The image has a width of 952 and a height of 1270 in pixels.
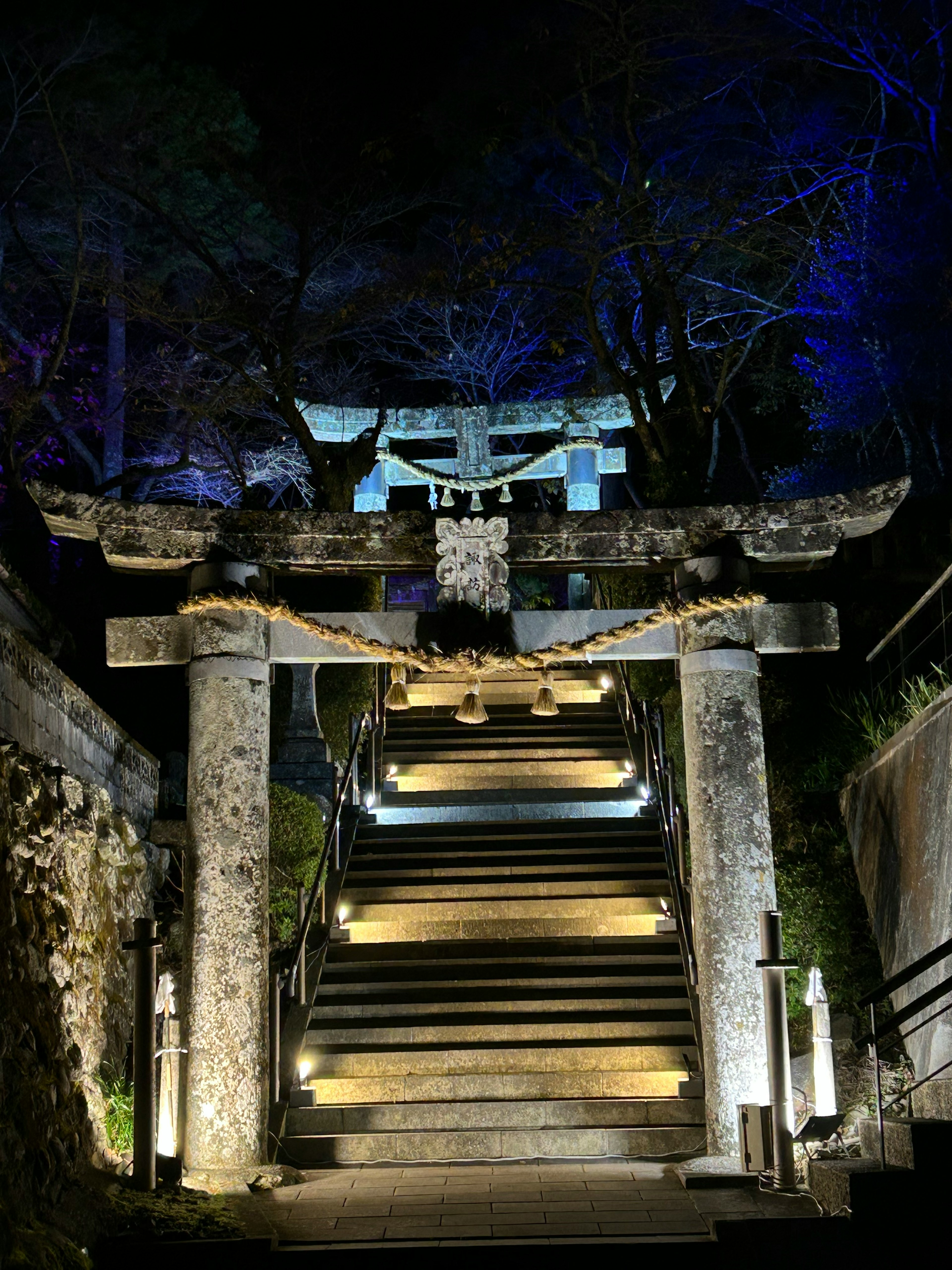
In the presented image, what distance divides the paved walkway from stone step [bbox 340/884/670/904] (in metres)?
3.77

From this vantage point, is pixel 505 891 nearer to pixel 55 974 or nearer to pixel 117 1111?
pixel 117 1111

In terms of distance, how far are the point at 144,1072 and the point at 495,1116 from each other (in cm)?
312

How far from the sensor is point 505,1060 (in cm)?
1005

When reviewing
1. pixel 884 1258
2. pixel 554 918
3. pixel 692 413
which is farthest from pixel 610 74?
pixel 884 1258

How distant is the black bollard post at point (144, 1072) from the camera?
7504 mm

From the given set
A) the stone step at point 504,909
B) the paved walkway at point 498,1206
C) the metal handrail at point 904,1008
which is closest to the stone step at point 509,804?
the stone step at point 504,909

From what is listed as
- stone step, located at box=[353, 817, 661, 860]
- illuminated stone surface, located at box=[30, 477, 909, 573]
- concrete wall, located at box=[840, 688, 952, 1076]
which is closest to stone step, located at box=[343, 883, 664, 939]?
stone step, located at box=[353, 817, 661, 860]

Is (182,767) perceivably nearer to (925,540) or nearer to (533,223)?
(533,223)

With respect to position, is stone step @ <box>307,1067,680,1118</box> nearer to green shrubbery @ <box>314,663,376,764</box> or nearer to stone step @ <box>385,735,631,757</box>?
stone step @ <box>385,735,631,757</box>

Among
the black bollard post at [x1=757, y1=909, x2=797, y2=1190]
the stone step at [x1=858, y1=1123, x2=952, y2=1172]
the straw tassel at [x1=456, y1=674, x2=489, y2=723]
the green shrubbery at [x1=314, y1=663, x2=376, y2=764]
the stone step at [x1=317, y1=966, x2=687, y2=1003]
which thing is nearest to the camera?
the stone step at [x1=858, y1=1123, x2=952, y2=1172]

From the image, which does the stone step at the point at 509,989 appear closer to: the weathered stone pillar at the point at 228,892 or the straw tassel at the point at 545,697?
the weathered stone pillar at the point at 228,892

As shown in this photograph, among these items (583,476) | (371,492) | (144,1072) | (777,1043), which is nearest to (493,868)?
(777,1043)

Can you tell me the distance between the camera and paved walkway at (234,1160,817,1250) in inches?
268

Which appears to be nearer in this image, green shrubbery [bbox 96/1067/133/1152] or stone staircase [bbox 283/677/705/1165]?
green shrubbery [bbox 96/1067/133/1152]
